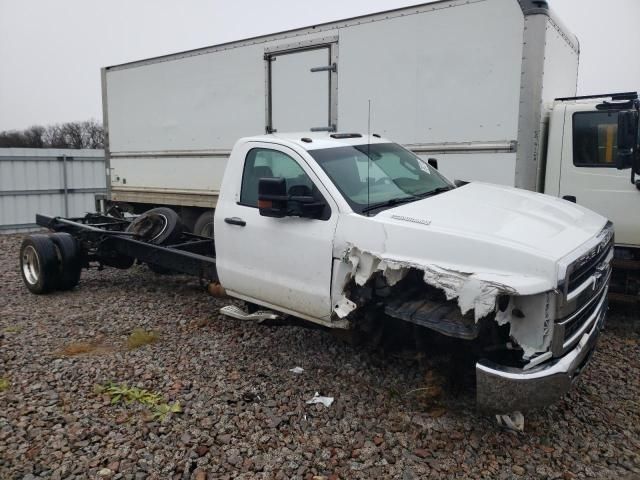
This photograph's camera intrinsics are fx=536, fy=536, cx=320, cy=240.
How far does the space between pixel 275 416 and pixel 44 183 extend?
47.0 feet

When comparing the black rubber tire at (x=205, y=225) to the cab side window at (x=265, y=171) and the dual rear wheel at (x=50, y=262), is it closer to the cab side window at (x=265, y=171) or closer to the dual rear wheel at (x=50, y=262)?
the dual rear wheel at (x=50, y=262)

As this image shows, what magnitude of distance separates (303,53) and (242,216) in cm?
383

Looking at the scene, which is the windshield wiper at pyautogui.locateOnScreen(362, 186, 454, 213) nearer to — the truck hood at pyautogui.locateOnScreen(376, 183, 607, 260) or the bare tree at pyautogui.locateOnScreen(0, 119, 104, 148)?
the truck hood at pyautogui.locateOnScreen(376, 183, 607, 260)

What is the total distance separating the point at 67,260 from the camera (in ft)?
24.0

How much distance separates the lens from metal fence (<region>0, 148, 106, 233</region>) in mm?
15031

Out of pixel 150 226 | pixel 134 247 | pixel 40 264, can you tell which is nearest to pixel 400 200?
pixel 134 247

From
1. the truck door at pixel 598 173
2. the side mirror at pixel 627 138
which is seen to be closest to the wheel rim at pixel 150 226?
the truck door at pixel 598 173

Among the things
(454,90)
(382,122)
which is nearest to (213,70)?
(382,122)

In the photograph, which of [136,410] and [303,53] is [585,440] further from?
[303,53]

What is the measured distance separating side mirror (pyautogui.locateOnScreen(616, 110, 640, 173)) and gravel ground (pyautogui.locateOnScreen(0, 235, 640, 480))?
1888 millimetres

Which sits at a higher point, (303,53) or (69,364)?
(303,53)

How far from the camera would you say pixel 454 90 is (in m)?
6.43

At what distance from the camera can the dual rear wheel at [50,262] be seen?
7.20 m

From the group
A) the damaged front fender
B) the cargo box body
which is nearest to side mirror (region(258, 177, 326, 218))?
the damaged front fender
